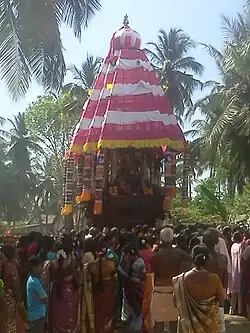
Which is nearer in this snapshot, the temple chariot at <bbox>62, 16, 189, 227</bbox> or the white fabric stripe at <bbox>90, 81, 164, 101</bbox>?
the temple chariot at <bbox>62, 16, 189, 227</bbox>

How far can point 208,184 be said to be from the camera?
118ft

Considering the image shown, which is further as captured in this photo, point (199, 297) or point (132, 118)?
point (132, 118)

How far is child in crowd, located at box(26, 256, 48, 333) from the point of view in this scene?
7.55 meters

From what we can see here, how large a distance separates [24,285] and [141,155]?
15703mm

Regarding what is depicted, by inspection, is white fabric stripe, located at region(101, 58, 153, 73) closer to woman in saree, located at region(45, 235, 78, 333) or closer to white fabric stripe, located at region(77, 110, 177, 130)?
white fabric stripe, located at region(77, 110, 177, 130)

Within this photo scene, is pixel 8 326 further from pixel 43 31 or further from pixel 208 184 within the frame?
pixel 208 184

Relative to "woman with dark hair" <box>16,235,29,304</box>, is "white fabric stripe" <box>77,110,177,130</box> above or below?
above

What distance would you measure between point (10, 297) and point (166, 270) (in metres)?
2.02

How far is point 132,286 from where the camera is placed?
840cm

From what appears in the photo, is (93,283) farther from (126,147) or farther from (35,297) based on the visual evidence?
(126,147)

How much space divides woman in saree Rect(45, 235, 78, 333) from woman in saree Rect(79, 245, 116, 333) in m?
0.22

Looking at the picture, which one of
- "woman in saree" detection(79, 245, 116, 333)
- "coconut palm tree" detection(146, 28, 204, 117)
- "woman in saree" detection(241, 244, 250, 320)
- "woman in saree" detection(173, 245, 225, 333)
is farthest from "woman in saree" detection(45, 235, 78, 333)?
"coconut palm tree" detection(146, 28, 204, 117)

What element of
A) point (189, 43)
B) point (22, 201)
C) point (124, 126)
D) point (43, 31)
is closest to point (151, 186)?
point (124, 126)

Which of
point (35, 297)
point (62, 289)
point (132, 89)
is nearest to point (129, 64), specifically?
point (132, 89)
